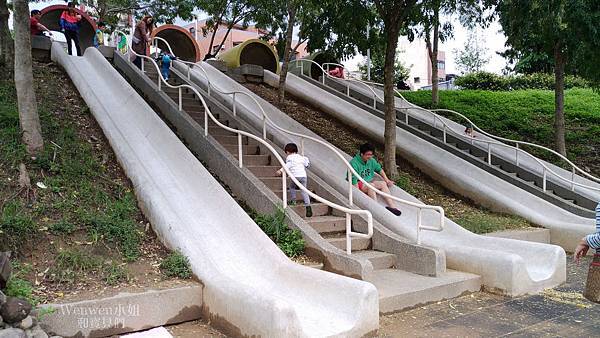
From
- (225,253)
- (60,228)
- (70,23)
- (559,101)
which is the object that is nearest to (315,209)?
(225,253)

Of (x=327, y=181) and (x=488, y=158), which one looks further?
(x=488, y=158)

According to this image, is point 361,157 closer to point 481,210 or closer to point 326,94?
point 481,210

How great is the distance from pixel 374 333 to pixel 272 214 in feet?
7.44

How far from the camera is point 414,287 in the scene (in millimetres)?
5598

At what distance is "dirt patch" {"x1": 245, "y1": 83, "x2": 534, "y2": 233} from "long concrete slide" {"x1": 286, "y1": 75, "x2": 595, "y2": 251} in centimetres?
16

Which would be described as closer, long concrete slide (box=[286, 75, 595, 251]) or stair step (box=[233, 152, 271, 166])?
stair step (box=[233, 152, 271, 166])

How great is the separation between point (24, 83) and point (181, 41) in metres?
13.0

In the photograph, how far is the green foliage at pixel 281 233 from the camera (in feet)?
19.6

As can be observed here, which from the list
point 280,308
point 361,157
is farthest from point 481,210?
point 280,308

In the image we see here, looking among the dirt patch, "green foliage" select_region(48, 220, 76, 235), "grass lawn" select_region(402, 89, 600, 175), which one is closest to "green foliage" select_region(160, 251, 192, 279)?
"green foliage" select_region(48, 220, 76, 235)

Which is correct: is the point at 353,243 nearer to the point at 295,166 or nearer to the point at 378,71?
the point at 295,166

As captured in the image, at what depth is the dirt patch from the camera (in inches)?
342

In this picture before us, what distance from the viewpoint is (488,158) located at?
438 inches

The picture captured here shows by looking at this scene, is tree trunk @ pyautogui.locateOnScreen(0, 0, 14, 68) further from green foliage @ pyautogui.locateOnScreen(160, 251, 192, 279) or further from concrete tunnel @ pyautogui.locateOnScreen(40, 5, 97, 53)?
green foliage @ pyautogui.locateOnScreen(160, 251, 192, 279)
